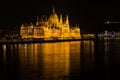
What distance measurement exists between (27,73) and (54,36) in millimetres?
77046

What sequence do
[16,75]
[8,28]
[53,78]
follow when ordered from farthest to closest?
[8,28] < [16,75] < [53,78]

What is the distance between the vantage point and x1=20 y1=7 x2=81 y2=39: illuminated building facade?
90.0 m

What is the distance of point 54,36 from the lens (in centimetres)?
9450

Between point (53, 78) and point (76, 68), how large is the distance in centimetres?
400

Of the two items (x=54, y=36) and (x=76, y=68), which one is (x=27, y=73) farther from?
(x=54, y=36)

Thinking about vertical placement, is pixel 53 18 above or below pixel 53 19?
above

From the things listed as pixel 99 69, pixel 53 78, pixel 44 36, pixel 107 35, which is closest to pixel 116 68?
pixel 99 69

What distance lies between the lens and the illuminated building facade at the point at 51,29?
3543 inches

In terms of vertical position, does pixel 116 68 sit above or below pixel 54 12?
below

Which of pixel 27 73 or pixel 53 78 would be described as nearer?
pixel 53 78

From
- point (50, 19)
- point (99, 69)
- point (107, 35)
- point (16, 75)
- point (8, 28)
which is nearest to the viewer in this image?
point (16, 75)

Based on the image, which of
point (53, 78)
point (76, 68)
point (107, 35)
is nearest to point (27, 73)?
point (53, 78)

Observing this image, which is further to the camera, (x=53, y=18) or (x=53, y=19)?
(x=53, y=18)

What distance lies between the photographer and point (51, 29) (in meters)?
94.1
